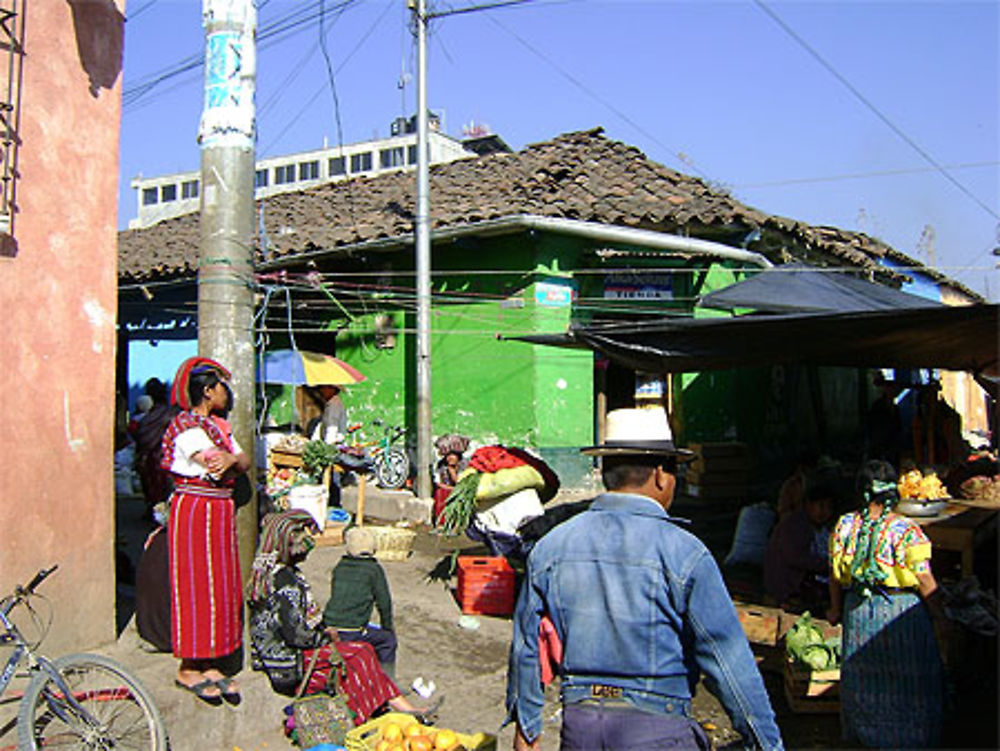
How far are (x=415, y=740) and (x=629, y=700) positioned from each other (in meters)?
2.36

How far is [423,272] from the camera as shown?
464 inches

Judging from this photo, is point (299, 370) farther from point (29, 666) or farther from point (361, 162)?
point (361, 162)

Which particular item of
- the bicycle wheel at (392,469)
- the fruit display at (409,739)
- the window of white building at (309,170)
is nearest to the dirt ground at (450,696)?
the fruit display at (409,739)

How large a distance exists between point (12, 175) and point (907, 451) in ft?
37.5

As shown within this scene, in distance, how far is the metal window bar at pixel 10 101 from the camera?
4.71 metres

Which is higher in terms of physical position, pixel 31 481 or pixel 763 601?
pixel 31 481

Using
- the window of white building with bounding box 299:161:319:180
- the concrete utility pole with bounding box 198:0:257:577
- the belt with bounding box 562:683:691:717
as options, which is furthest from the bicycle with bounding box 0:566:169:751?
the window of white building with bounding box 299:161:319:180

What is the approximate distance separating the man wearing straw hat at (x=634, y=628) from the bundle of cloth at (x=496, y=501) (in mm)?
5093

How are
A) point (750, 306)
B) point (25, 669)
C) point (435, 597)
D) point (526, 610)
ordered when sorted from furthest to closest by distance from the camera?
point (750, 306)
point (435, 597)
point (25, 669)
point (526, 610)

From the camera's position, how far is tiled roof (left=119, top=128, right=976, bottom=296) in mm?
12844

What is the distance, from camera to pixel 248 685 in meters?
5.02

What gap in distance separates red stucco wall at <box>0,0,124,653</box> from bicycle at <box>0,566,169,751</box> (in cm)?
65

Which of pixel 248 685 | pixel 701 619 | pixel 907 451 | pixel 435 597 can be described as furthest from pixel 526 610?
pixel 907 451

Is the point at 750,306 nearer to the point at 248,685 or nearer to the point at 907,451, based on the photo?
the point at 907,451
